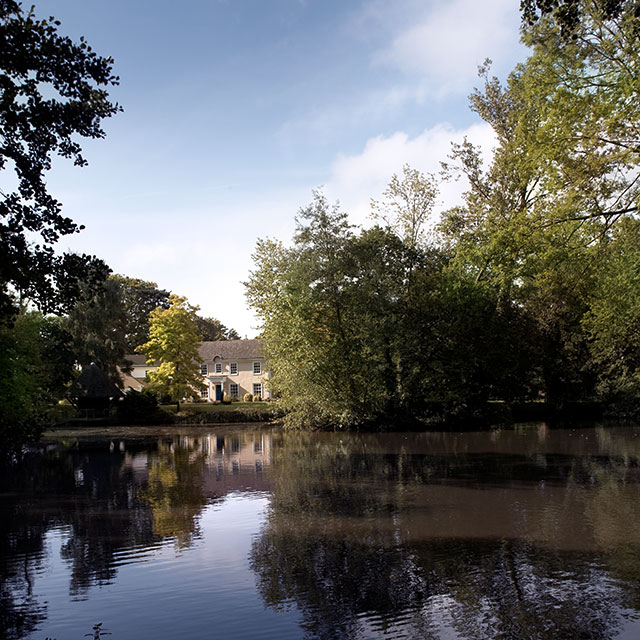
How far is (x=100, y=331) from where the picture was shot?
156 feet

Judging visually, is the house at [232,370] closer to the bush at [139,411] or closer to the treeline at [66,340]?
the treeline at [66,340]

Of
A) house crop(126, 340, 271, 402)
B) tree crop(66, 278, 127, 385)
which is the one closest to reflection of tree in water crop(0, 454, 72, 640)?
tree crop(66, 278, 127, 385)

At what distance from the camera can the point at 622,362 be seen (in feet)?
103

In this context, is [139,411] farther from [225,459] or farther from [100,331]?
[225,459]

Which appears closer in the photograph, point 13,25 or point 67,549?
point 13,25

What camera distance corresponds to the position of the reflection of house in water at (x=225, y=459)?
15648mm

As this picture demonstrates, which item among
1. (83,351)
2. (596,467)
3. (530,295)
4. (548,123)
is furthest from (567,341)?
(83,351)

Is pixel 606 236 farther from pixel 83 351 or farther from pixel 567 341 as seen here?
pixel 83 351

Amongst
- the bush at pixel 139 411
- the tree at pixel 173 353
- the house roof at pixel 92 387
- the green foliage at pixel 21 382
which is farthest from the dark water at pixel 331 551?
the tree at pixel 173 353

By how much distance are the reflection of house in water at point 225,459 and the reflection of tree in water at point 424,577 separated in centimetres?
327

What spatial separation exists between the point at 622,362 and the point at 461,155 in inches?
559

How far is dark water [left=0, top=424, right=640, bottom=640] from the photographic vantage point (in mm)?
6457

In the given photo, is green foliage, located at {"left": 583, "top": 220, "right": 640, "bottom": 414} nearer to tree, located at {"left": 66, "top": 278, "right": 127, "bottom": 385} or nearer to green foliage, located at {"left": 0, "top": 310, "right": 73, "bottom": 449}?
green foliage, located at {"left": 0, "top": 310, "right": 73, "bottom": 449}

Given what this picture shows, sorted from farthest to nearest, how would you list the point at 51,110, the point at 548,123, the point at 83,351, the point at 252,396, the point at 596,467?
1. the point at 252,396
2. the point at 83,351
3. the point at 596,467
4. the point at 548,123
5. the point at 51,110
